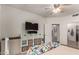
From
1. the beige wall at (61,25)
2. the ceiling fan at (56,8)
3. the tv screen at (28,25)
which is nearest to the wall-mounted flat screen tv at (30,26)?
the tv screen at (28,25)

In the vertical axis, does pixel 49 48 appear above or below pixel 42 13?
below

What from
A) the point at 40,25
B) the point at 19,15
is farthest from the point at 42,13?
the point at 19,15

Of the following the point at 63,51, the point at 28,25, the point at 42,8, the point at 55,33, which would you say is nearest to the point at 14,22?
the point at 28,25

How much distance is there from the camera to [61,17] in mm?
1558

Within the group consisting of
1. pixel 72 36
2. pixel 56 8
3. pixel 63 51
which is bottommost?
pixel 63 51

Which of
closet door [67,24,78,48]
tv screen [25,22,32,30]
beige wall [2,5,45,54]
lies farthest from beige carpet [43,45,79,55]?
tv screen [25,22,32,30]

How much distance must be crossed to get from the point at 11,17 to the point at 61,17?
65 centimetres

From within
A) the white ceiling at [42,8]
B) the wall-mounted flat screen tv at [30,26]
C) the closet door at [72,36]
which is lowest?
the closet door at [72,36]

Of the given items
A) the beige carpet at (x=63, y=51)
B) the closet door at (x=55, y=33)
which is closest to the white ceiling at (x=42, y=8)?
the closet door at (x=55, y=33)

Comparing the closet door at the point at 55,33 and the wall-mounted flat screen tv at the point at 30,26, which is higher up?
Answer: the wall-mounted flat screen tv at the point at 30,26

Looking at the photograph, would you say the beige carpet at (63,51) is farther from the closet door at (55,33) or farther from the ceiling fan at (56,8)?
the ceiling fan at (56,8)

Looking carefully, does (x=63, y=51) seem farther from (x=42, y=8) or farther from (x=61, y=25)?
(x=42, y=8)

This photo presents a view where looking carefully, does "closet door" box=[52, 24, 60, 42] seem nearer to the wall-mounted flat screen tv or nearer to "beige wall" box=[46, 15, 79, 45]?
"beige wall" box=[46, 15, 79, 45]
